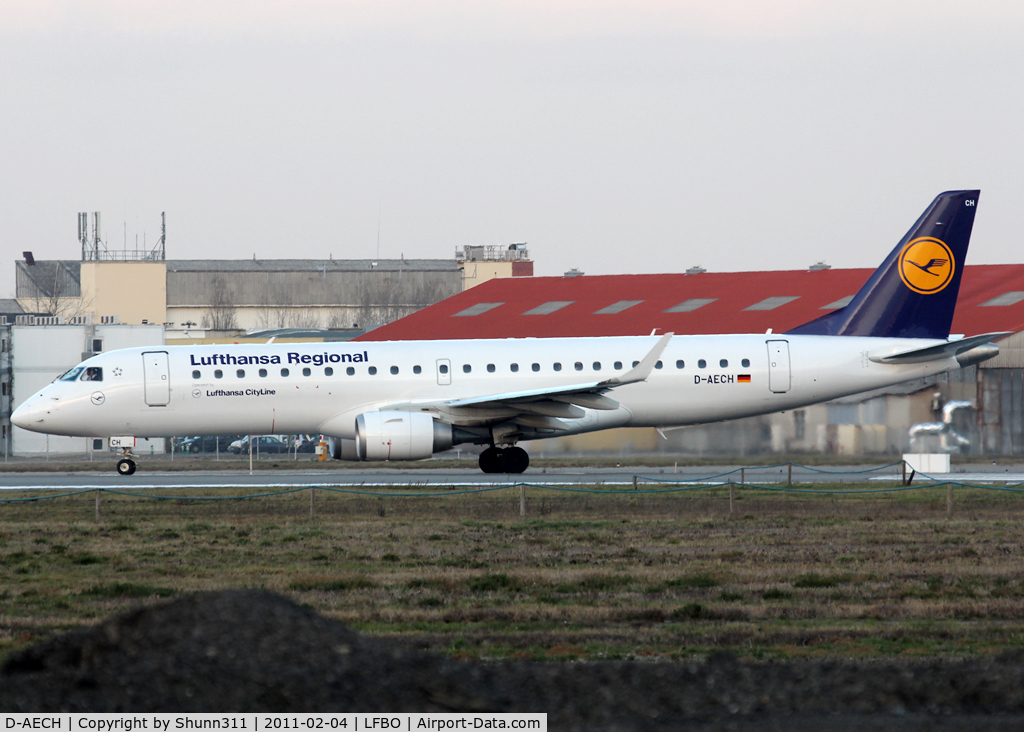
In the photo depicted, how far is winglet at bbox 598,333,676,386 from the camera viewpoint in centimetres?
2744

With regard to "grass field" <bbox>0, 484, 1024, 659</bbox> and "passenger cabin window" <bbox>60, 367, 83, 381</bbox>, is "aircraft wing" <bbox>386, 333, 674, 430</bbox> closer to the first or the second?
"grass field" <bbox>0, 484, 1024, 659</bbox>

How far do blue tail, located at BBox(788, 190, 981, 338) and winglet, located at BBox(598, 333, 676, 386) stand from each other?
5923mm

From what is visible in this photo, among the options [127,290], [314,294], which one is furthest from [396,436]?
[314,294]

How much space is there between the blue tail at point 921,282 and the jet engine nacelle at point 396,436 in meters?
11.1

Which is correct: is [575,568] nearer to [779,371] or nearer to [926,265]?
[779,371]

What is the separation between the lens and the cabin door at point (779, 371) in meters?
30.3

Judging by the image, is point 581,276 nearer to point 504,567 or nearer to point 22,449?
point 22,449

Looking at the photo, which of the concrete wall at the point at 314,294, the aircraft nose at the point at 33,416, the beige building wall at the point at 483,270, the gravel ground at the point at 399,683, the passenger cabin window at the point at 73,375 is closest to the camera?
the gravel ground at the point at 399,683

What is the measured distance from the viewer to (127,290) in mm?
106312

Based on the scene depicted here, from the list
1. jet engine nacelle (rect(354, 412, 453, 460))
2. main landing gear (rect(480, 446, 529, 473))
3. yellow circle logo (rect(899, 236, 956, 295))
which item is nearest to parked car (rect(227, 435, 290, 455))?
main landing gear (rect(480, 446, 529, 473))

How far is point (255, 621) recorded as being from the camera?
771 cm

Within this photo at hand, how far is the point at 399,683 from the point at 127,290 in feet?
343

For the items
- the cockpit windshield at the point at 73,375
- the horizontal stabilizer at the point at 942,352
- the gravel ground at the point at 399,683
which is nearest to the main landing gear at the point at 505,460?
the horizontal stabilizer at the point at 942,352
